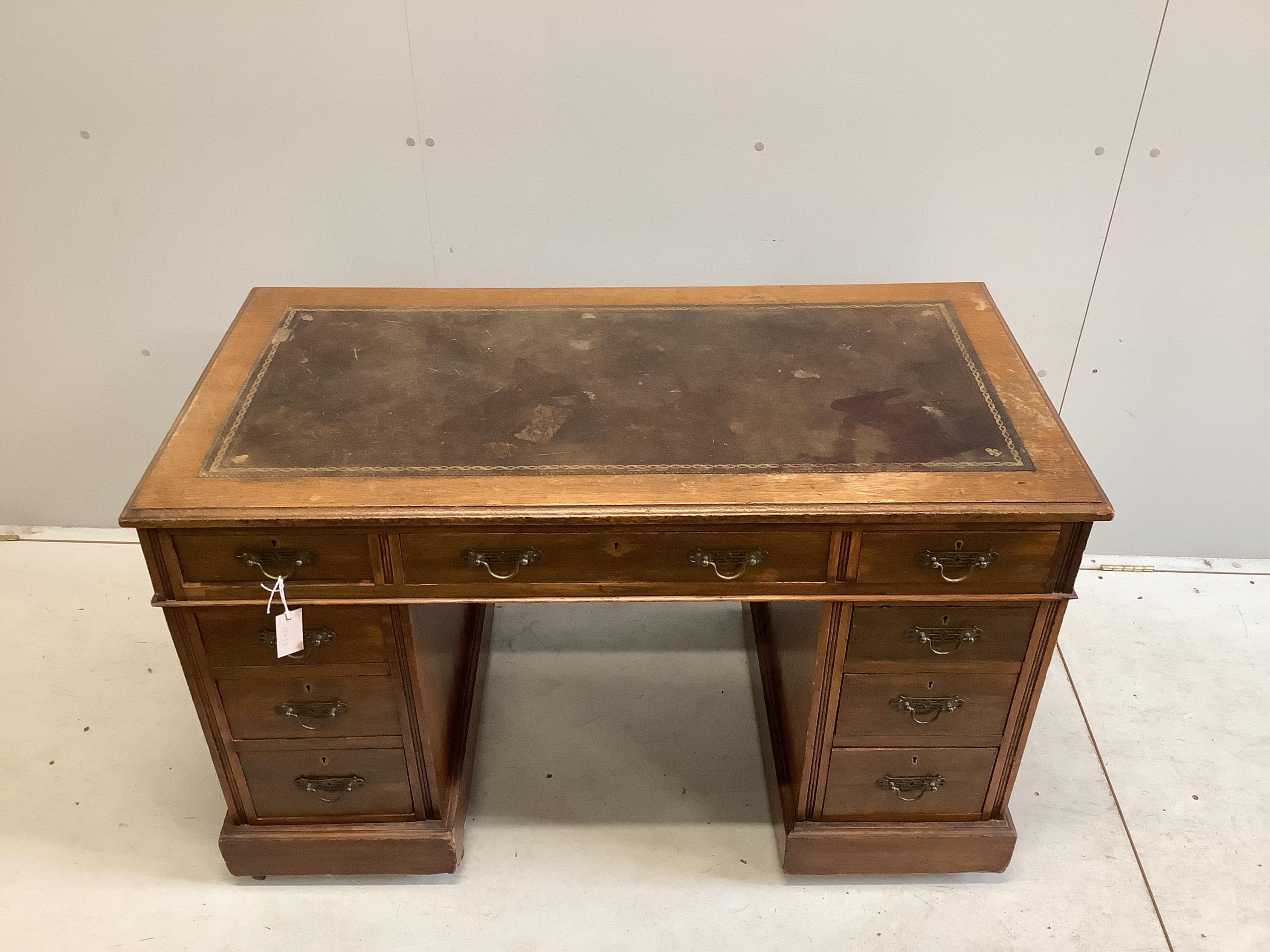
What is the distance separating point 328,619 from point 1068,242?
1722 millimetres

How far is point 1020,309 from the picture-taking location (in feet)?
7.66

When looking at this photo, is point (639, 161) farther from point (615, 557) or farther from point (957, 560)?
point (957, 560)

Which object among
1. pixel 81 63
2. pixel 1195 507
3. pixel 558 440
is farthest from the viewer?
pixel 1195 507

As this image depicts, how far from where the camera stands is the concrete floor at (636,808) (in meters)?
1.86

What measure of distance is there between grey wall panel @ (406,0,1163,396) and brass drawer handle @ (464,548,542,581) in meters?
0.95

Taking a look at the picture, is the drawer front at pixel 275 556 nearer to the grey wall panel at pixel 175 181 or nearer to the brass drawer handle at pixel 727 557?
the brass drawer handle at pixel 727 557

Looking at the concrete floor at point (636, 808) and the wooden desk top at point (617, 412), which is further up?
the wooden desk top at point (617, 412)

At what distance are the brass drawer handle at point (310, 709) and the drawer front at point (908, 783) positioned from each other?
2.80 ft

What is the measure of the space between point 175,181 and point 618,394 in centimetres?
118

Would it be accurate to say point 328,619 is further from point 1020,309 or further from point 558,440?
point 1020,309

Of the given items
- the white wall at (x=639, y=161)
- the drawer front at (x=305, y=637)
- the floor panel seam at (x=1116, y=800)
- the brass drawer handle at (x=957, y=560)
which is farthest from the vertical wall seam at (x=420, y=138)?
the brass drawer handle at (x=957, y=560)

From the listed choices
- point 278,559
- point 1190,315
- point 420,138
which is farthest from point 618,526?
point 1190,315

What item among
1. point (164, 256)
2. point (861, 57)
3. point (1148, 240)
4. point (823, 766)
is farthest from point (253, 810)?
point (1148, 240)

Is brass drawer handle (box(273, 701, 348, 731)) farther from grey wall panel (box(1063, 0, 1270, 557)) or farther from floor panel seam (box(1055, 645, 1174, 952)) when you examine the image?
grey wall panel (box(1063, 0, 1270, 557))
